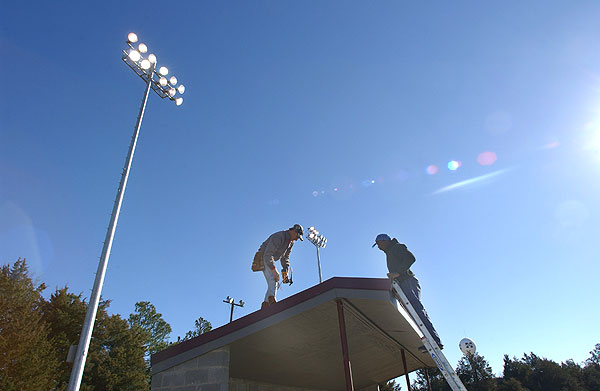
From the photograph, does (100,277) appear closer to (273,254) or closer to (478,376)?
(273,254)

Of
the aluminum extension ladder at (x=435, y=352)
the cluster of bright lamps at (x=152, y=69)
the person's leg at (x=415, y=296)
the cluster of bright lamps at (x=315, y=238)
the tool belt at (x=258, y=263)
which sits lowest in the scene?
the aluminum extension ladder at (x=435, y=352)

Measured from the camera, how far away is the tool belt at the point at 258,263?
698 cm

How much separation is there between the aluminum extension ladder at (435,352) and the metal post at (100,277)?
5.12 meters

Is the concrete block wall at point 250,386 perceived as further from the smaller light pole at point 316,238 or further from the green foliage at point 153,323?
the green foliage at point 153,323

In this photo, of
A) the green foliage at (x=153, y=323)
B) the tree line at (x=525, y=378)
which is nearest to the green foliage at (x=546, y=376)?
the tree line at (x=525, y=378)

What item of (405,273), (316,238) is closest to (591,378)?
(316,238)

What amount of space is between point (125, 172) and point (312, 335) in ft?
18.5

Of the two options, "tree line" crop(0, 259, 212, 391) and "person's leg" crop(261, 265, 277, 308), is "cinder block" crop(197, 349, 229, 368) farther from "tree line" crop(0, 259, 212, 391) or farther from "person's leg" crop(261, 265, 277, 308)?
"tree line" crop(0, 259, 212, 391)

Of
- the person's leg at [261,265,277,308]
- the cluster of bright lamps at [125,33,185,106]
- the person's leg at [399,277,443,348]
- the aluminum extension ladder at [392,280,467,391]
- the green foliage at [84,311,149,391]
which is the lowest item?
the aluminum extension ladder at [392,280,467,391]

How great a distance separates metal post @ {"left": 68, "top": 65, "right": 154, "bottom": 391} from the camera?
6.09 meters

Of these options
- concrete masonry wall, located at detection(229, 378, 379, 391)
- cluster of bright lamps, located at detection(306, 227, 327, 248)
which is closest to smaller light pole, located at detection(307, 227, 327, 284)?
cluster of bright lamps, located at detection(306, 227, 327, 248)

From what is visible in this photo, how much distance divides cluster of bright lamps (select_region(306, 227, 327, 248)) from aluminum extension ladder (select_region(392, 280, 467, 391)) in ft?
27.3

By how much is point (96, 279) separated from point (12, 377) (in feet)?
52.3

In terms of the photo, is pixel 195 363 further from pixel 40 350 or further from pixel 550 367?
pixel 550 367
